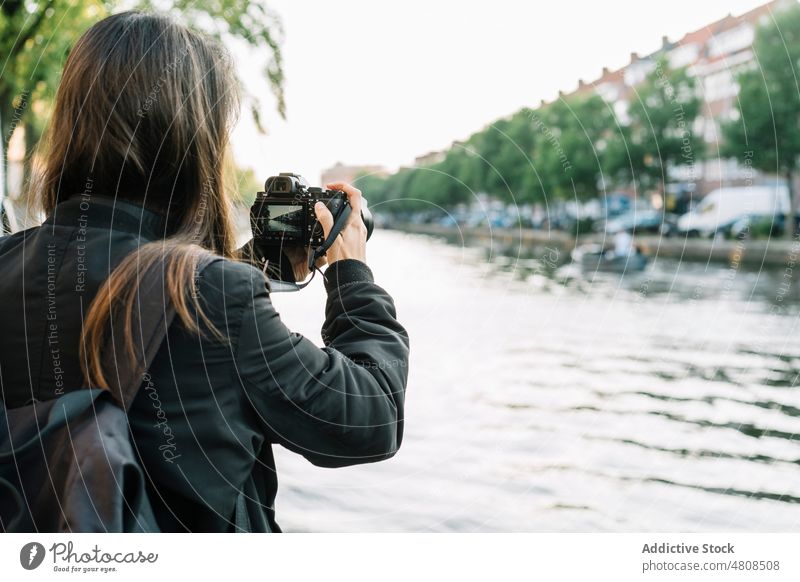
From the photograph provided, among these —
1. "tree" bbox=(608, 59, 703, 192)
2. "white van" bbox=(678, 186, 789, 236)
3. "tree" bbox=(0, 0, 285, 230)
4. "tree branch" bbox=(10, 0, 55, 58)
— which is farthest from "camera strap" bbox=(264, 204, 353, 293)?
"white van" bbox=(678, 186, 789, 236)

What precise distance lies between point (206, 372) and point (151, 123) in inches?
15.9

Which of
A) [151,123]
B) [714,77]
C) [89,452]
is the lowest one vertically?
[89,452]

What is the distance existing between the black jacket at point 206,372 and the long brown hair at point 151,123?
2.0 inches

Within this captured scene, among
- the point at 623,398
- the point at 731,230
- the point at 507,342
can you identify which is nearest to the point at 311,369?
the point at 623,398

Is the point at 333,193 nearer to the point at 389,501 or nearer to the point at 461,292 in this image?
the point at 389,501

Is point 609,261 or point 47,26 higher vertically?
point 47,26

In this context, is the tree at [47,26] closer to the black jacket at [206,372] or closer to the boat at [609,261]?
the black jacket at [206,372]

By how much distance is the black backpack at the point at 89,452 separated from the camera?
1375 mm

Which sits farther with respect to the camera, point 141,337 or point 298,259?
point 298,259

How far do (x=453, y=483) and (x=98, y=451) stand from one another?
535cm

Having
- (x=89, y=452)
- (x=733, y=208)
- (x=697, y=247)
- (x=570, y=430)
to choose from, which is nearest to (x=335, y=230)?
(x=89, y=452)

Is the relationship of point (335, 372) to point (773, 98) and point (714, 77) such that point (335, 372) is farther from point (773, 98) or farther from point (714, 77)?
point (714, 77)

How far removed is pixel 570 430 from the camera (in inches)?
330

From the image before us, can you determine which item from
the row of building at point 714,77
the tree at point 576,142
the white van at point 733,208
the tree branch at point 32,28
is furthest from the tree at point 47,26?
the white van at point 733,208
